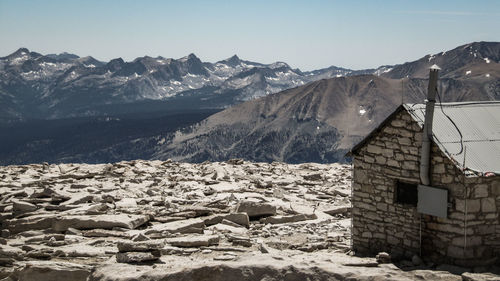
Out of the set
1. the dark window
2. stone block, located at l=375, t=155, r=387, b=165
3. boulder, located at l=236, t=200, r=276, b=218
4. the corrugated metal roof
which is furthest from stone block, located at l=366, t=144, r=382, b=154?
boulder, located at l=236, t=200, r=276, b=218

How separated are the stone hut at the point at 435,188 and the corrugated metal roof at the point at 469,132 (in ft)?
0.10

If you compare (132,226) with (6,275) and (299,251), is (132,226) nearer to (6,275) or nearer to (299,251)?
(6,275)

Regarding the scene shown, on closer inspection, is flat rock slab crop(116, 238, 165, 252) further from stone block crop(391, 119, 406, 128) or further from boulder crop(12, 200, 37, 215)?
boulder crop(12, 200, 37, 215)

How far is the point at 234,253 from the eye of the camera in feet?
51.6

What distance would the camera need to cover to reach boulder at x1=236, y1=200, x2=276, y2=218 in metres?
21.9

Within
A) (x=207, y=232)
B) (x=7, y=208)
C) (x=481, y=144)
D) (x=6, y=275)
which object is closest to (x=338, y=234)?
(x=207, y=232)

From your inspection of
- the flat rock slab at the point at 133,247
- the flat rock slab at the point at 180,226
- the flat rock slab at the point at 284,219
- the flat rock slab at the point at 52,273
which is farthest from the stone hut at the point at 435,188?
the flat rock slab at the point at 52,273

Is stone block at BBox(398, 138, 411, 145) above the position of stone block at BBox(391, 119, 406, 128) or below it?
below

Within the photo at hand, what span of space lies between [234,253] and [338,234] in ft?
16.9

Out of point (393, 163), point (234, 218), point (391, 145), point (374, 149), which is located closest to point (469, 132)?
point (391, 145)

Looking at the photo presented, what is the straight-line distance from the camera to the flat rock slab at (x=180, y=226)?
1889cm

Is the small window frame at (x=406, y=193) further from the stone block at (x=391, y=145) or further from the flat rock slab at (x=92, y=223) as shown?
the flat rock slab at (x=92, y=223)

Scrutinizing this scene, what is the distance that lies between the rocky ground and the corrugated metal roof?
2984mm

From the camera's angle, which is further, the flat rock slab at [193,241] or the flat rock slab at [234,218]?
the flat rock slab at [234,218]
